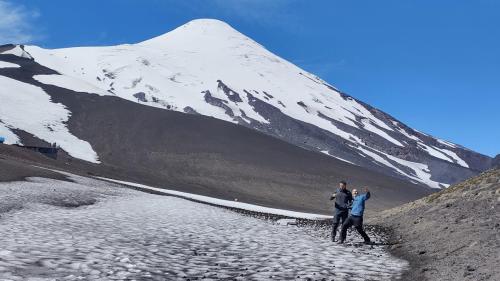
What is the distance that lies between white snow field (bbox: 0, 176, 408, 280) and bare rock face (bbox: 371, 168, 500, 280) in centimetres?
97

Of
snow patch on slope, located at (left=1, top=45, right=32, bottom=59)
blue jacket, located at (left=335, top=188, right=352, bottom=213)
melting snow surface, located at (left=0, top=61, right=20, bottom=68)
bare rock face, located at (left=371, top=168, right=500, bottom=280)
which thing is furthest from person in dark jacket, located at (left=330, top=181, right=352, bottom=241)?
snow patch on slope, located at (left=1, top=45, right=32, bottom=59)

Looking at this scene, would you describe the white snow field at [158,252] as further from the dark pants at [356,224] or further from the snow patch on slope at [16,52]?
the snow patch on slope at [16,52]

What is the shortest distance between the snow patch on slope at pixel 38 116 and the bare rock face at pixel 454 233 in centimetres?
7058

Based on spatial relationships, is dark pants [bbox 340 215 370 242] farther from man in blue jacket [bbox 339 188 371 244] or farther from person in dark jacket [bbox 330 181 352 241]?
person in dark jacket [bbox 330 181 352 241]

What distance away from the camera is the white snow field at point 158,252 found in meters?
10.6

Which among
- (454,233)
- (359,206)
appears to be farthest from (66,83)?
(454,233)

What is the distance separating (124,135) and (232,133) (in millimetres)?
25501

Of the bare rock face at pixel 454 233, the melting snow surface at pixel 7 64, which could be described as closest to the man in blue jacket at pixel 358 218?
the bare rock face at pixel 454 233

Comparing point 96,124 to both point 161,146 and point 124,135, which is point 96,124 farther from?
point 161,146

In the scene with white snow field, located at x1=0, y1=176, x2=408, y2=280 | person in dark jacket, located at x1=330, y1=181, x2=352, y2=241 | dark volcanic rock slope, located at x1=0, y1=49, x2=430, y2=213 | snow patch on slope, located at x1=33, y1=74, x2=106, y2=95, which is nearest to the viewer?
white snow field, located at x1=0, y1=176, x2=408, y2=280

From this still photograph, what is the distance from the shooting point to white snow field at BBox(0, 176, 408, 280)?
34.8ft

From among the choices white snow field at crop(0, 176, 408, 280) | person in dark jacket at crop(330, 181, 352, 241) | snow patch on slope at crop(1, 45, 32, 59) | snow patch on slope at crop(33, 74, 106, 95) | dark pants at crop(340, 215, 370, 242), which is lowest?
white snow field at crop(0, 176, 408, 280)

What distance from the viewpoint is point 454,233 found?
53.0 feet

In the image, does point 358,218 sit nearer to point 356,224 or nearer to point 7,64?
point 356,224
